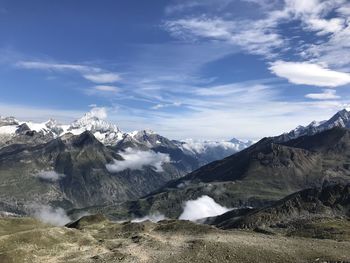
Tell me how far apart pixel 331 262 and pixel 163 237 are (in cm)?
5741

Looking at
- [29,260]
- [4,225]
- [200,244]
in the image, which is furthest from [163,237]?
[4,225]

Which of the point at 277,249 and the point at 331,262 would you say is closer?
the point at 331,262

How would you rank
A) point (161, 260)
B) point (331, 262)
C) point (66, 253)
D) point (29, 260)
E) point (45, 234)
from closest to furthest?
point (331, 262), point (161, 260), point (29, 260), point (66, 253), point (45, 234)

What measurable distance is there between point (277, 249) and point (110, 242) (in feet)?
180

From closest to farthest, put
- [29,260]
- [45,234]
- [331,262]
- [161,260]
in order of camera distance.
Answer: [331,262], [161,260], [29,260], [45,234]

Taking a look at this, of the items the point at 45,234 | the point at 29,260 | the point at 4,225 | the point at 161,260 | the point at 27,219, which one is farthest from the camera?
the point at 27,219

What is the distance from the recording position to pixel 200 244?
115500 millimetres

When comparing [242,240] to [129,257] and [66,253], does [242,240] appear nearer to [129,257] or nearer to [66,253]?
[129,257]

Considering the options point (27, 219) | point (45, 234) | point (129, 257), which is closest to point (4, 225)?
point (27, 219)

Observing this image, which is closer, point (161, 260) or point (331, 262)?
point (331, 262)

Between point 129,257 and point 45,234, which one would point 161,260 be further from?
point 45,234

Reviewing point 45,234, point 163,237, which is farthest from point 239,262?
point 45,234

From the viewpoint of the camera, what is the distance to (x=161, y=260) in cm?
10594

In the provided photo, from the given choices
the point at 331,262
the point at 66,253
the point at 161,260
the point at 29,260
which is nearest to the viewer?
the point at 331,262
